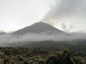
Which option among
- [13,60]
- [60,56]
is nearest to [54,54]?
[60,56]

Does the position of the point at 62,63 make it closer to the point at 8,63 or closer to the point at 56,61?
the point at 56,61

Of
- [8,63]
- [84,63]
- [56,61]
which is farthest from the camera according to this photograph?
[84,63]

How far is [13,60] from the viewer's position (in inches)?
6639

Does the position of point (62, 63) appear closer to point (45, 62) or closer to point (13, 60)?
point (45, 62)

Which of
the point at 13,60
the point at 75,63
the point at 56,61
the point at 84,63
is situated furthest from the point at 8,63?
the point at 84,63

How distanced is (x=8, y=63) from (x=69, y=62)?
149ft

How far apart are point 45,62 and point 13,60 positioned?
1990 centimetres

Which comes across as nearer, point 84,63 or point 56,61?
point 56,61

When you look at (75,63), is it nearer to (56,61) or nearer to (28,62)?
(56,61)

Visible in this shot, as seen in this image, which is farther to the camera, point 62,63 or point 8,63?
point 62,63

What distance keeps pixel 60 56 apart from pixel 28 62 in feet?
89.4

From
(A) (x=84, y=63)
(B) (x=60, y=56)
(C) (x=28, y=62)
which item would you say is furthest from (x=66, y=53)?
(C) (x=28, y=62)

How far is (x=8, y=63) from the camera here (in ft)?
529

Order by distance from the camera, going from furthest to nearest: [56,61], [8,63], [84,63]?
[84,63] → [56,61] → [8,63]
